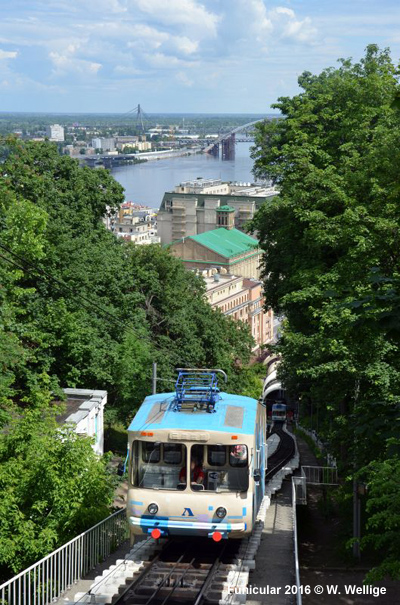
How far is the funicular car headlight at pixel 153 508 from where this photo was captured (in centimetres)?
1333

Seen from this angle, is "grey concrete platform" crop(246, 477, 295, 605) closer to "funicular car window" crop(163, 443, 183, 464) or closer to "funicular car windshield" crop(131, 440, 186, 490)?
"funicular car windshield" crop(131, 440, 186, 490)

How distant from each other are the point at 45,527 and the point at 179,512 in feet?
6.98

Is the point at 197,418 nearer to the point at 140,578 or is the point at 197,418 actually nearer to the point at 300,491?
the point at 140,578

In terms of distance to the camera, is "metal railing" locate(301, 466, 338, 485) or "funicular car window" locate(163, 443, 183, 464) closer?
"funicular car window" locate(163, 443, 183, 464)

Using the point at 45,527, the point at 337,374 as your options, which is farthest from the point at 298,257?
the point at 45,527

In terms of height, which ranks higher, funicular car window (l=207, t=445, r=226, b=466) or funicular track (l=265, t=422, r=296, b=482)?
funicular car window (l=207, t=445, r=226, b=466)

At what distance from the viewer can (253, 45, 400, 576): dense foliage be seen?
40.2 feet

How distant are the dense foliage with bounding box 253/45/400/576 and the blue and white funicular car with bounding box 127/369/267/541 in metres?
1.92

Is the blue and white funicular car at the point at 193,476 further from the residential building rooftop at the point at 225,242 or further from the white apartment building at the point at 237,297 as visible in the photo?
the residential building rooftop at the point at 225,242

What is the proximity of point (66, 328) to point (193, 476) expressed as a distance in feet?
52.7

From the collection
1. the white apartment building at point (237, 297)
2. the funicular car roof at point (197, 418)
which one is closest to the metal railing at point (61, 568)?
the funicular car roof at point (197, 418)

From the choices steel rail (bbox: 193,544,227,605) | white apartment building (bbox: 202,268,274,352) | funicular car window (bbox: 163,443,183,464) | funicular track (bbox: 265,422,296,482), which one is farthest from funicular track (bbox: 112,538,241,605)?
white apartment building (bbox: 202,268,274,352)

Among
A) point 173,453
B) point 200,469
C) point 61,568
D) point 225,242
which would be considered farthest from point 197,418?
point 225,242

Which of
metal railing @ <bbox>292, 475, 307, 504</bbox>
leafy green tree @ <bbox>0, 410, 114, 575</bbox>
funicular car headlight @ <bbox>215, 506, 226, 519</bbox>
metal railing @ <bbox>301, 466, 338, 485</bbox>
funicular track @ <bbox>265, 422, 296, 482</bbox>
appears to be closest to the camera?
leafy green tree @ <bbox>0, 410, 114, 575</bbox>
